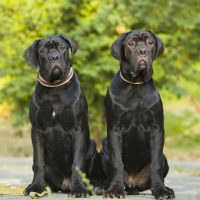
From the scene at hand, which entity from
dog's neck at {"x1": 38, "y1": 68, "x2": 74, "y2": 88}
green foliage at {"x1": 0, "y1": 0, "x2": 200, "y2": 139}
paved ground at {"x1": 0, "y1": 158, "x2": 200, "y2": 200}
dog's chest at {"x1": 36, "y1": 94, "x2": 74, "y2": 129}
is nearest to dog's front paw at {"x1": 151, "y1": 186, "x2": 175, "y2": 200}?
paved ground at {"x1": 0, "y1": 158, "x2": 200, "y2": 200}

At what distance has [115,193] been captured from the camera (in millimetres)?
7230

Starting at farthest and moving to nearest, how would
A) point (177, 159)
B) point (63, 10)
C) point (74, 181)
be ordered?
point (63, 10) → point (177, 159) → point (74, 181)

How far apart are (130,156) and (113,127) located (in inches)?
15.5

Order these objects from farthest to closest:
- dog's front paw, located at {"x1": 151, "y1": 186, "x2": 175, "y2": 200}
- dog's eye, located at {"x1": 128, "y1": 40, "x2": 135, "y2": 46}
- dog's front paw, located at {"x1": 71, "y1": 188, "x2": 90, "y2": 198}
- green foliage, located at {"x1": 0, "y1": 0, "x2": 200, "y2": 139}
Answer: green foliage, located at {"x1": 0, "y1": 0, "x2": 200, "y2": 139}, dog's eye, located at {"x1": 128, "y1": 40, "x2": 135, "y2": 46}, dog's front paw, located at {"x1": 71, "y1": 188, "x2": 90, "y2": 198}, dog's front paw, located at {"x1": 151, "y1": 186, "x2": 175, "y2": 200}

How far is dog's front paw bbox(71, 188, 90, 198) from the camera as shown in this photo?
7.34 metres

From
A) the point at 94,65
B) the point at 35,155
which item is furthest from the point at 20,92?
the point at 35,155

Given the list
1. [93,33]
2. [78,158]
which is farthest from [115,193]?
[93,33]

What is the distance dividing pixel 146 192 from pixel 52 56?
75.8 inches

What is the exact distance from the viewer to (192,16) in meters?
15.6

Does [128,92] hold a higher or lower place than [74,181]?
higher

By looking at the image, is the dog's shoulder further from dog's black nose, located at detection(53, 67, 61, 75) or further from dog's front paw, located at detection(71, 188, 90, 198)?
dog's front paw, located at detection(71, 188, 90, 198)

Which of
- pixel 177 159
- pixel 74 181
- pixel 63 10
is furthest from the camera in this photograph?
pixel 63 10

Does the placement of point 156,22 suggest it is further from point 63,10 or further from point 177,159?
point 177,159

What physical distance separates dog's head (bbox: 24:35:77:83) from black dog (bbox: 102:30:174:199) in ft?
1.69
